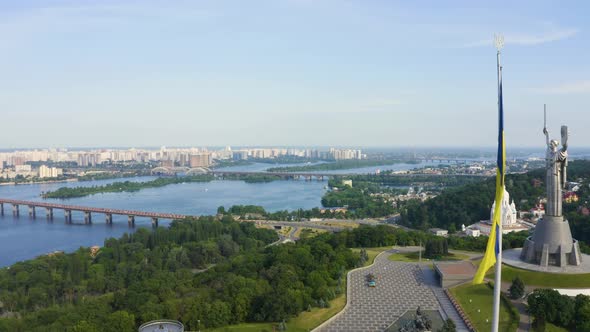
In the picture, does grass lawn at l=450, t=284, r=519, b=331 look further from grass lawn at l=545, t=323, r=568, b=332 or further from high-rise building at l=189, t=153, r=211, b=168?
high-rise building at l=189, t=153, r=211, b=168

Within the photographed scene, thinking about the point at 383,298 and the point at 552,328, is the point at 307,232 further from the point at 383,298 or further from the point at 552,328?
the point at 552,328

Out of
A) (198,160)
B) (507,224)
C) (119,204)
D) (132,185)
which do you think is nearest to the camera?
(507,224)

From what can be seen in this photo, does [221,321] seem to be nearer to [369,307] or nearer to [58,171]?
[369,307]

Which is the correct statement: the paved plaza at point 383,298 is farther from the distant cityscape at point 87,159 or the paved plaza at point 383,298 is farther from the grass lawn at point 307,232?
the distant cityscape at point 87,159

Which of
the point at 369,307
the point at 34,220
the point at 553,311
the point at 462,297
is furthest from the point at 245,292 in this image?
the point at 34,220

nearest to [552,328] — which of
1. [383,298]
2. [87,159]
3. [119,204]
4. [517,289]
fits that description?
[517,289]

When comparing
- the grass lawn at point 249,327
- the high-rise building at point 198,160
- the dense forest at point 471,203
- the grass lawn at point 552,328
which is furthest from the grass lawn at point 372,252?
the high-rise building at point 198,160

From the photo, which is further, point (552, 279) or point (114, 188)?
point (114, 188)
